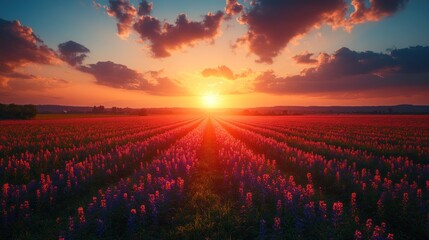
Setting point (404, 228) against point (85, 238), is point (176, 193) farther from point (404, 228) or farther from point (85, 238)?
point (404, 228)

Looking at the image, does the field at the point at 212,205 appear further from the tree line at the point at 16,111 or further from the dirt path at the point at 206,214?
the tree line at the point at 16,111

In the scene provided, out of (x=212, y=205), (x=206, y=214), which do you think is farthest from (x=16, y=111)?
(x=206, y=214)

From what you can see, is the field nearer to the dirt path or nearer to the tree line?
the dirt path

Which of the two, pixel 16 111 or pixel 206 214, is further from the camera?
pixel 16 111

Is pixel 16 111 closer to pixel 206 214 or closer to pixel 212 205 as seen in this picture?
pixel 212 205

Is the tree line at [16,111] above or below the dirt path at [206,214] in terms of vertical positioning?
above

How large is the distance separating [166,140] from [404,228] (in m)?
14.1

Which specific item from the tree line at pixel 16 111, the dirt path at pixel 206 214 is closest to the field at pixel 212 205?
the dirt path at pixel 206 214

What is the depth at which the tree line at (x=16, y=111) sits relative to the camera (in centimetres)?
6788

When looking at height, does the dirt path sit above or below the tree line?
below

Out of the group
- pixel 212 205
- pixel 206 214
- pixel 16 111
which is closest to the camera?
pixel 206 214

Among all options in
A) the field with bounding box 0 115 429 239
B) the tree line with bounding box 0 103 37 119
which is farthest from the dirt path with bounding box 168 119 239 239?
the tree line with bounding box 0 103 37 119

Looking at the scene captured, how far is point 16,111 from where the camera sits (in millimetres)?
67812

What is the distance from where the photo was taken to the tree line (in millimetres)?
67875
